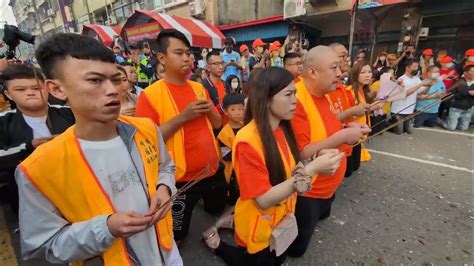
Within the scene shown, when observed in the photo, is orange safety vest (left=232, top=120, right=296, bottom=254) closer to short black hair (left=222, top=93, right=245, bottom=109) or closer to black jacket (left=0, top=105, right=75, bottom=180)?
short black hair (left=222, top=93, right=245, bottom=109)

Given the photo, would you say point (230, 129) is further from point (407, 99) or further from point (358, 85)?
point (407, 99)

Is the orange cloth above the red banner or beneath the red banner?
beneath

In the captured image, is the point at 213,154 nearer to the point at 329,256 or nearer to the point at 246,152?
the point at 246,152

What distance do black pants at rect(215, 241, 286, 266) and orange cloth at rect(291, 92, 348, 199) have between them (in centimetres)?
65

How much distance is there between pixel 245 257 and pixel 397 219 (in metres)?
2.02

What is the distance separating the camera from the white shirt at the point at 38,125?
2373 millimetres

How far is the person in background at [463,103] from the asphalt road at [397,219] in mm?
1925

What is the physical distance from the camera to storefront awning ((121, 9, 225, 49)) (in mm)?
14148

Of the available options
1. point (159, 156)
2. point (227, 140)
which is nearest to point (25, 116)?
point (159, 156)

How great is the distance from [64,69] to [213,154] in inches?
59.4

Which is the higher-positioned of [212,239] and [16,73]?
[16,73]

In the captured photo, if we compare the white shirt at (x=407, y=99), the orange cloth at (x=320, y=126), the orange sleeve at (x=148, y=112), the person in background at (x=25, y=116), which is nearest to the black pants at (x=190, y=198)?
the orange sleeve at (x=148, y=112)

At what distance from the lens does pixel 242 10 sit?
17.4 meters

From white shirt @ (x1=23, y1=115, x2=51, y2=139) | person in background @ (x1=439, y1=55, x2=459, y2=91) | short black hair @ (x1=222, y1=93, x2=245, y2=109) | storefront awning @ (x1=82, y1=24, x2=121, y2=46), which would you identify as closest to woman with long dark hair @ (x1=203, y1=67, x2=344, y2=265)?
short black hair @ (x1=222, y1=93, x2=245, y2=109)
